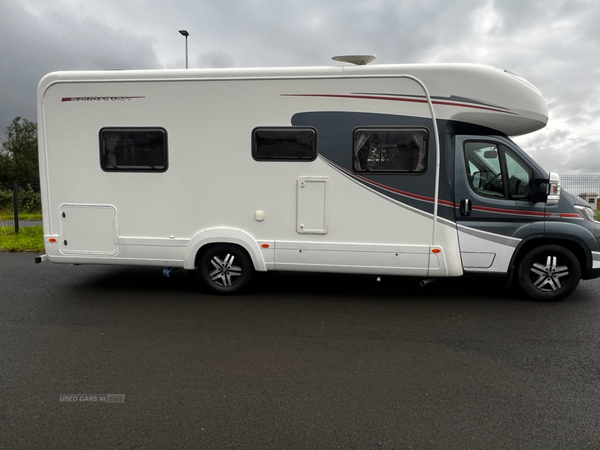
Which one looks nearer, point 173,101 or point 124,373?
point 124,373

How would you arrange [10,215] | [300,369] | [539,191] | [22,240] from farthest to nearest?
[10,215], [22,240], [539,191], [300,369]

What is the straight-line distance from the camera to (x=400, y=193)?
16.6 ft

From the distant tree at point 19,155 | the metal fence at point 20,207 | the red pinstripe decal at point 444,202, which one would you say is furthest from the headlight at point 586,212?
the distant tree at point 19,155

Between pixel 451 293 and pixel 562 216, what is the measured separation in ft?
5.53

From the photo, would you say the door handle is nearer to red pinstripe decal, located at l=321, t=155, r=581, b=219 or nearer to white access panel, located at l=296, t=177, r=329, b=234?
red pinstripe decal, located at l=321, t=155, r=581, b=219

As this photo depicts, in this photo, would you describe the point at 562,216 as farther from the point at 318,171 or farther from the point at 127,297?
the point at 127,297

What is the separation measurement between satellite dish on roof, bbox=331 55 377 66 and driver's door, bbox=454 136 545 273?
1.51 metres

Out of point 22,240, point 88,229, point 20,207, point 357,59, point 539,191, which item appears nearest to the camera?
point 539,191

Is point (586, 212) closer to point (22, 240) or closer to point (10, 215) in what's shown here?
point (22, 240)

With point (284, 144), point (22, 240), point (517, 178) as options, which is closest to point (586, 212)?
point (517, 178)

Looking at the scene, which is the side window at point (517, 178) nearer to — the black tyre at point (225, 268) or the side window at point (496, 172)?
the side window at point (496, 172)

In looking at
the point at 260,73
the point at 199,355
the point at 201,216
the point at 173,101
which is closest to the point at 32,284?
the point at 201,216

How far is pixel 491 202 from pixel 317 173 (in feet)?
7.22

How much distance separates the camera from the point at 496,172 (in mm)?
5172
